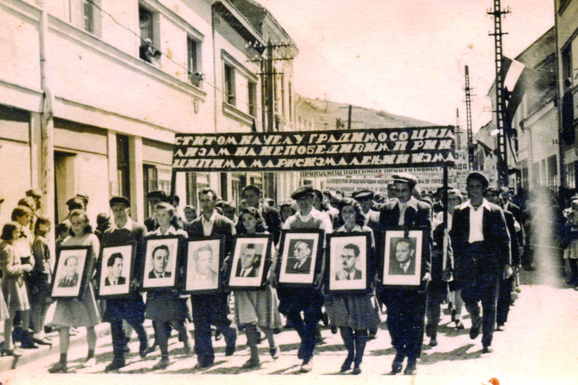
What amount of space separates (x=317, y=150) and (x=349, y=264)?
1678mm

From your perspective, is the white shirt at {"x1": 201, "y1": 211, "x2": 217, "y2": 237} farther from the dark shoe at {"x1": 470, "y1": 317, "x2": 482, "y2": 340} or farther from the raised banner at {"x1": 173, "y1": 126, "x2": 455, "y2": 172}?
the dark shoe at {"x1": 470, "y1": 317, "x2": 482, "y2": 340}

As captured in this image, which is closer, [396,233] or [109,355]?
[396,233]

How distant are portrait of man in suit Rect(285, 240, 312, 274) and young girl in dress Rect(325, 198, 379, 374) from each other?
12.4 inches

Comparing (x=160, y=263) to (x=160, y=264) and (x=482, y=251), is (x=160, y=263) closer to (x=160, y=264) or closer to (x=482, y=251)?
(x=160, y=264)

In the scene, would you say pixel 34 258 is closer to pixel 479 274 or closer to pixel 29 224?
pixel 29 224

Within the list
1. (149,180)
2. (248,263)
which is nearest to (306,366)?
(248,263)

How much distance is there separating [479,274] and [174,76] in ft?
26.9

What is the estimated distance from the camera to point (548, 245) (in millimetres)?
12227

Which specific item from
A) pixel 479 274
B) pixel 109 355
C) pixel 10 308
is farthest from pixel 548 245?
pixel 10 308

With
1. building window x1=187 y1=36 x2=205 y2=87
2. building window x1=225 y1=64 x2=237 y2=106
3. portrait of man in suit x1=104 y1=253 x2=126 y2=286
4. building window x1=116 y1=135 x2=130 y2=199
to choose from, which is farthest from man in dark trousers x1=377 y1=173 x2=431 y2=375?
building window x1=225 y1=64 x2=237 y2=106

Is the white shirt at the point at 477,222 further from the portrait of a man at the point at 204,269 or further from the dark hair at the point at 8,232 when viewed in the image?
the dark hair at the point at 8,232

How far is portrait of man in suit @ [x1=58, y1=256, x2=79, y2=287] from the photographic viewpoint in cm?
540

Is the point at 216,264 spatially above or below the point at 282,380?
above

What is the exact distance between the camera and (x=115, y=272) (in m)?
5.39
